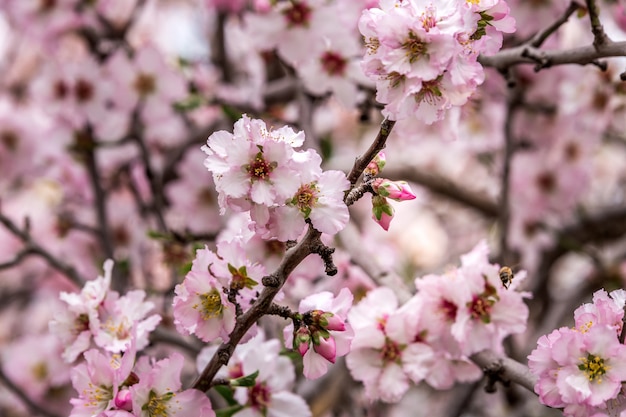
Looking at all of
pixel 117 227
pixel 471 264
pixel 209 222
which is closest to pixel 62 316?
pixel 471 264

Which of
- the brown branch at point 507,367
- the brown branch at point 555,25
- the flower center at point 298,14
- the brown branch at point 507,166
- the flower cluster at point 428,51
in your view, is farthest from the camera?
the brown branch at point 507,166

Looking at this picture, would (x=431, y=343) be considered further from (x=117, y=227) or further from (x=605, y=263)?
(x=117, y=227)

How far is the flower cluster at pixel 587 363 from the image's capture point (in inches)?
30.4

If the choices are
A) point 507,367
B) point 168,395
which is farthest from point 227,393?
point 507,367

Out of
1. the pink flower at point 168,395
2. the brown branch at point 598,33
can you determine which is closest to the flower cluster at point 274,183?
the pink flower at point 168,395

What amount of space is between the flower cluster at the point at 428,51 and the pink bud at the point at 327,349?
270mm

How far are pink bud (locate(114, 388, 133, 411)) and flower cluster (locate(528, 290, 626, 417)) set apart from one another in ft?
1.54

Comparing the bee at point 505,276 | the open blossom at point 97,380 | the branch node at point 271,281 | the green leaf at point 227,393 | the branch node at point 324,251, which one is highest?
the branch node at point 324,251

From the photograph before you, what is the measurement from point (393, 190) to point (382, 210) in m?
0.03

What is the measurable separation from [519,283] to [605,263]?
1196 millimetres

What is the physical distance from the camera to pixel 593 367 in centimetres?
79

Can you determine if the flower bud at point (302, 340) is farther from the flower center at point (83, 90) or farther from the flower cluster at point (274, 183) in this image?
the flower center at point (83, 90)

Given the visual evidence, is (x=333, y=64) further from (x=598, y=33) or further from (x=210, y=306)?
(x=210, y=306)

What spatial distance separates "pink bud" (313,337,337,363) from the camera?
32.2 inches
